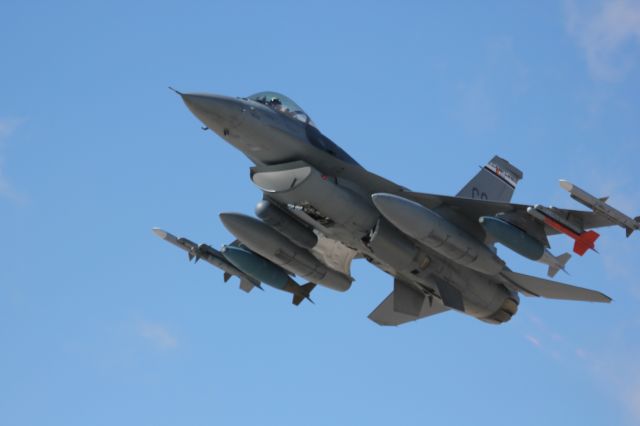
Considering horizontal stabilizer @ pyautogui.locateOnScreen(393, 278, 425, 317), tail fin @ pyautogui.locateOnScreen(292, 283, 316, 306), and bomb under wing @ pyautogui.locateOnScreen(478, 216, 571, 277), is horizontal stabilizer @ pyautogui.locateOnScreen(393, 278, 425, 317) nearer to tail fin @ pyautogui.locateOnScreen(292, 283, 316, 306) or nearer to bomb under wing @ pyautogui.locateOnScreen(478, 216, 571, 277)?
tail fin @ pyautogui.locateOnScreen(292, 283, 316, 306)

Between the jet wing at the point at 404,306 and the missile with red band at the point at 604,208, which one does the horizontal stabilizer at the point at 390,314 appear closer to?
the jet wing at the point at 404,306

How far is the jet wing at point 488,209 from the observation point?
23.5 metres

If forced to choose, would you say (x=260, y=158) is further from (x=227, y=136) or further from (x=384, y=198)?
(x=384, y=198)

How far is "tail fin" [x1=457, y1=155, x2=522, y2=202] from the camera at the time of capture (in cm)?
2831

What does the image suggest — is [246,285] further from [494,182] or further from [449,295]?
[494,182]

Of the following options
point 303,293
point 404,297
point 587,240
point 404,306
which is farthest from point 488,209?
point 303,293

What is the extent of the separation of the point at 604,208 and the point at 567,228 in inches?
49.0

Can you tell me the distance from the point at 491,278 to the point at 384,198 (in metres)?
4.88

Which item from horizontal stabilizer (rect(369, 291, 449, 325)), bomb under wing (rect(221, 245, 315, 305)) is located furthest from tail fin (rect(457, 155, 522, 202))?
bomb under wing (rect(221, 245, 315, 305))

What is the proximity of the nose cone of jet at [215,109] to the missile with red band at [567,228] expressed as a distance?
7399mm

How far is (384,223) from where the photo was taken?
24219mm

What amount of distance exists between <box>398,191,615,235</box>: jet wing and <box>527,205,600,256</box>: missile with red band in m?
0.16

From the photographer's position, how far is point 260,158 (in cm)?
2453

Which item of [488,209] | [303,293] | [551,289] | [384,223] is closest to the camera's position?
[384,223]
